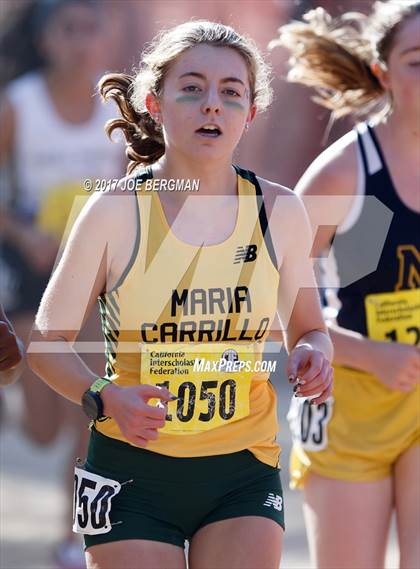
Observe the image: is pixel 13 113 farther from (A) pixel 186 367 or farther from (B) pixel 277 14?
(A) pixel 186 367

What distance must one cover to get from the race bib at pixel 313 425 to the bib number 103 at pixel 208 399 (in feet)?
2.64

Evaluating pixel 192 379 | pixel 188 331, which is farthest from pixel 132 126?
pixel 192 379

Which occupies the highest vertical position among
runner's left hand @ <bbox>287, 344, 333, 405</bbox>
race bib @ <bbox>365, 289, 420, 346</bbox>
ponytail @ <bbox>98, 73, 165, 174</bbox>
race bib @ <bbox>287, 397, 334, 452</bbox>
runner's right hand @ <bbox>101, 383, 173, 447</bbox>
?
ponytail @ <bbox>98, 73, 165, 174</bbox>

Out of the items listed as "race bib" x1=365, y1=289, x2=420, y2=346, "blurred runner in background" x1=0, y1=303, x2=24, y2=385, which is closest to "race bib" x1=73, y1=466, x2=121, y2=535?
"blurred runner in background" x1=0, y1=303, x2=24, y2=385

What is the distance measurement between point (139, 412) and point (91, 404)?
172 millimetres

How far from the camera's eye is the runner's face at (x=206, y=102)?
3.51m

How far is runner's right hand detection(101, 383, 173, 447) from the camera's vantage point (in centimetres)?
317

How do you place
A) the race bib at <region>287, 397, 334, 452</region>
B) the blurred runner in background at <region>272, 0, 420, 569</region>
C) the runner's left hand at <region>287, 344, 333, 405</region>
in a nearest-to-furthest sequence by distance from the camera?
the runner's left hand at <region>287, 344, 333, 405</region>, the blurred runner in background at <region>272, 0, 420, 569</region>, the race bib at <region>287, 397, 334, 452</region>

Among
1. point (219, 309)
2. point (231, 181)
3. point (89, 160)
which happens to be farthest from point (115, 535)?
point (89, 160)

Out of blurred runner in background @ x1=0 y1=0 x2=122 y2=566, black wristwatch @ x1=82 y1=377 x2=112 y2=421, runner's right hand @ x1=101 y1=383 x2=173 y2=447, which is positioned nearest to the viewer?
runner's right hand @ x1=101 y1=383 x2=173 y2=447

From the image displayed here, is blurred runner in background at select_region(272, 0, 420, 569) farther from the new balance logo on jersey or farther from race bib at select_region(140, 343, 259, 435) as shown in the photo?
race bib at select_region(140, 343, 259, 435)

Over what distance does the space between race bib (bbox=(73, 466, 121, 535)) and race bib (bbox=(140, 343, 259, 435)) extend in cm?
20

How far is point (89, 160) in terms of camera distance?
6.34m

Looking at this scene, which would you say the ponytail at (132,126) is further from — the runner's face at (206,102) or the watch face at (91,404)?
the watch face at (91,404)
